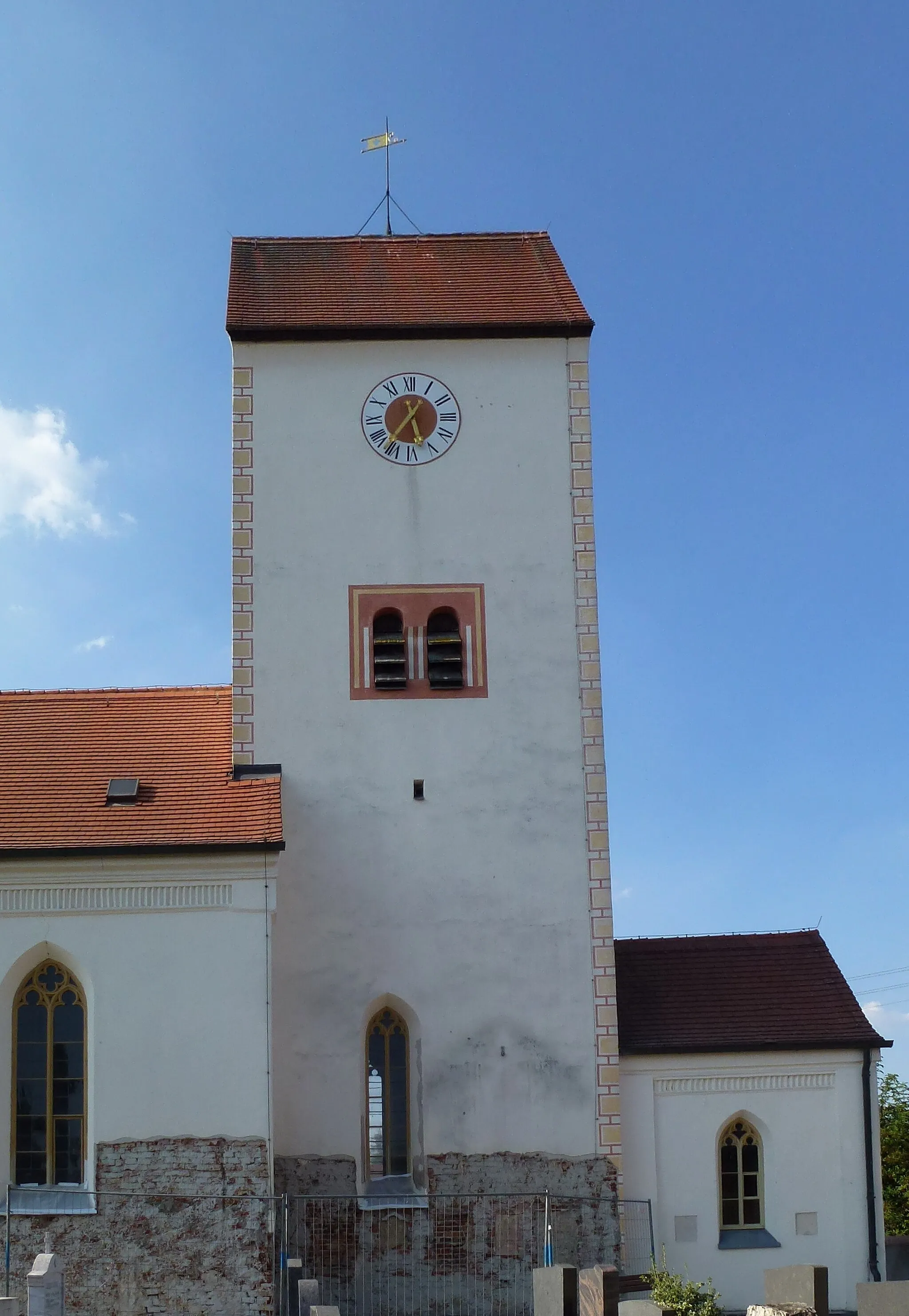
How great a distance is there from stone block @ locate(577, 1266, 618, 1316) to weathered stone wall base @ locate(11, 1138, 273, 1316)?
18.3ft

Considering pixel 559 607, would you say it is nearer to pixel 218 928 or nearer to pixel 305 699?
pixel 305 699

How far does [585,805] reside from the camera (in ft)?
70.5

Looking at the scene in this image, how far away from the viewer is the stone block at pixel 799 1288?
12391mm

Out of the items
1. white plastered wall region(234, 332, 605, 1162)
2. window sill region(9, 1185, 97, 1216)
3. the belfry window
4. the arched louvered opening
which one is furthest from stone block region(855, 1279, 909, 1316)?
the belfry window

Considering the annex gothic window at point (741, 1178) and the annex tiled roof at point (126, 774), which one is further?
the annex gothic window at point (741, 1178)

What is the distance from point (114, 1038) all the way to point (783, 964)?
367 inches

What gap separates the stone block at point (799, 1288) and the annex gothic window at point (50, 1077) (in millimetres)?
8887

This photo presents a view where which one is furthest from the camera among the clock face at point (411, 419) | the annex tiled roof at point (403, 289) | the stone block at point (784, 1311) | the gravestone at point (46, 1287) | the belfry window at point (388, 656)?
the annex tiled roof at point (403, 289)

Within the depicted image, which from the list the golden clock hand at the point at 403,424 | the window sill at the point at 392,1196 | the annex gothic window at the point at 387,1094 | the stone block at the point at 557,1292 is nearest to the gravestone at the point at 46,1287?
the stone block at the point at 557,1292

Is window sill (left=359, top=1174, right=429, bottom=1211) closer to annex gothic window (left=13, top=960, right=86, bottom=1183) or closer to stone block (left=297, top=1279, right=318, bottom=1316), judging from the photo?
stone block (left=297, top=1279, right=318, bottom=1316)

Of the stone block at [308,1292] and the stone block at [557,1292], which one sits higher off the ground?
the stone block at [557,1292]

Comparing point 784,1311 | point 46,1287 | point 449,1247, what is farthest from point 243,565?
point 784,1311

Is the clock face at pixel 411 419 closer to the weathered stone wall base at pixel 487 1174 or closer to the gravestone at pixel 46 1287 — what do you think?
the weathered stone wall base at pixel 487 1174

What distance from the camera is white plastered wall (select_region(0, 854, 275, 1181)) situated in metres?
18.5
